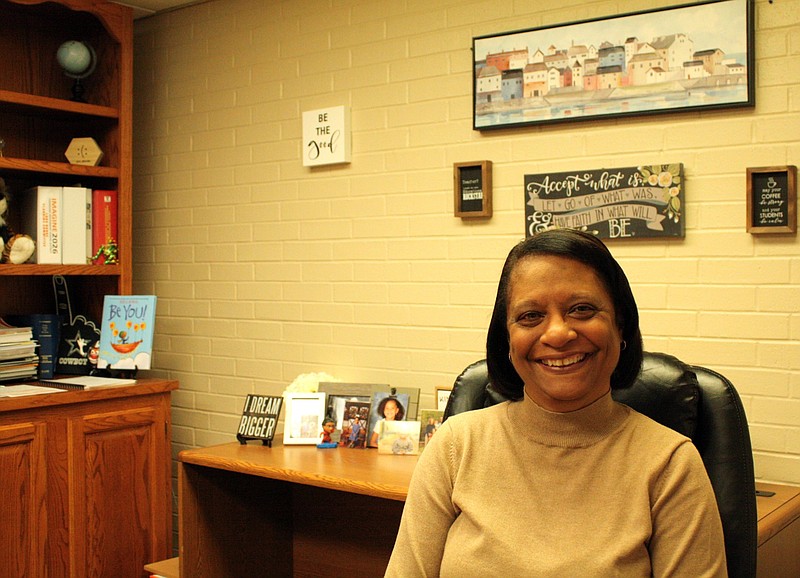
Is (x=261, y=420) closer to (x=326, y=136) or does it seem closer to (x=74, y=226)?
(x=326, y=136)

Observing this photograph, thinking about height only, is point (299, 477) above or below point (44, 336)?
below

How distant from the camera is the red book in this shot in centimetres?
403

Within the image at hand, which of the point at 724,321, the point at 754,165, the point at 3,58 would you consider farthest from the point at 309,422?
the point at 3,58

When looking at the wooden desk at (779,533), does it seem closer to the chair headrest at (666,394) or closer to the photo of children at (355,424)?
the chair headrest at (666,394)

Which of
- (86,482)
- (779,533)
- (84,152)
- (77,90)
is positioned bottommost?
(86,482)

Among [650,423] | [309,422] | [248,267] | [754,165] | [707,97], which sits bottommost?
[309,422]

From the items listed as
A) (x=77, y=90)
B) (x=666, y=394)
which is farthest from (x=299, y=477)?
(x=77, y=90)

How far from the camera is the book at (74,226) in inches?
154

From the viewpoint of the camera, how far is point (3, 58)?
4.07 meters

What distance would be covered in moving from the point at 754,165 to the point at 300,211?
187cm

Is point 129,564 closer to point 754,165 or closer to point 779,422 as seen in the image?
point 779,422

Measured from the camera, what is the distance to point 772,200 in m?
2.71

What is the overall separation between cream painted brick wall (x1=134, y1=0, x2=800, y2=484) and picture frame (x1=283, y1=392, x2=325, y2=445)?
35cm

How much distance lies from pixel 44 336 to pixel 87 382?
0.33 metres
